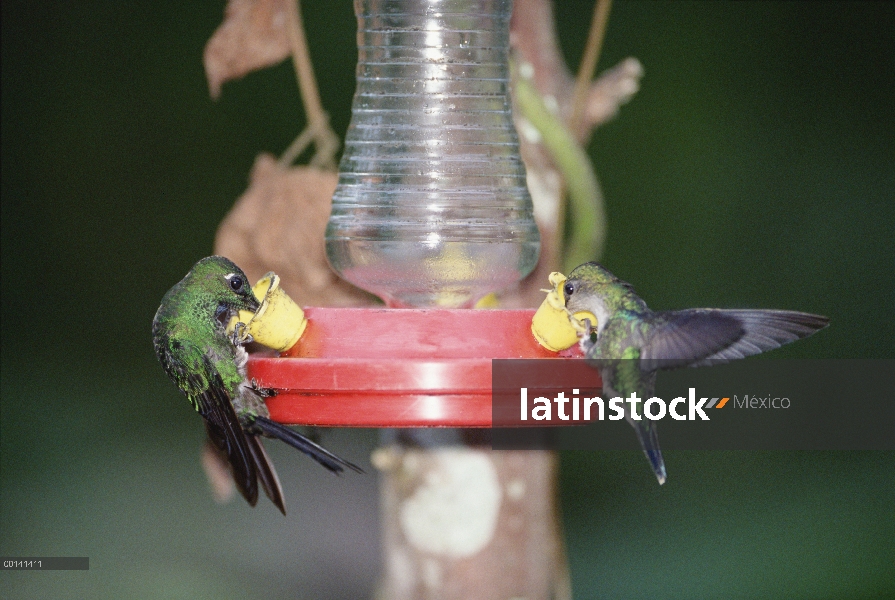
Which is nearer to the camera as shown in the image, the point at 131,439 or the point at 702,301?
the point at 702,301

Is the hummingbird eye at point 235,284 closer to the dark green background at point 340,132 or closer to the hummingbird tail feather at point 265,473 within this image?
the hummingbird tail feather at point 265,473

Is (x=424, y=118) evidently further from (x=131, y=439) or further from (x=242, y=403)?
(x=131, y=439)

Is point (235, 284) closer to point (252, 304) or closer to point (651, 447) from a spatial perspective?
point (252, 304)

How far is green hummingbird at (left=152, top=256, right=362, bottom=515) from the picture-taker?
2352 millimetres

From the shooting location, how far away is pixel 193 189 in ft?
17.4

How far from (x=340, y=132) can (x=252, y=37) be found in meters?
1.43

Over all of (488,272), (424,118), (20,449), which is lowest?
(20,449)

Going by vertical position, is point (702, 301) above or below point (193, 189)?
below

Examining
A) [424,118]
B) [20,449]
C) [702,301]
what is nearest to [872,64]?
[702,301]

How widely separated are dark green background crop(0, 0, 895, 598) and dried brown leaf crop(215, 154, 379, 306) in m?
1.55

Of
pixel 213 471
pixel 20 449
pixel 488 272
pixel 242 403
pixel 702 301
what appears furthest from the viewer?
pixel 20 449

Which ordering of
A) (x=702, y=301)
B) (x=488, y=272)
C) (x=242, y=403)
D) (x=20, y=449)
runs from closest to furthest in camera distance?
(x=242, y=403), (x=488, y=272), (x=702, y=301), (x=20, y=449)

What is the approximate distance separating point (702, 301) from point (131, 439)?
3.13 meters

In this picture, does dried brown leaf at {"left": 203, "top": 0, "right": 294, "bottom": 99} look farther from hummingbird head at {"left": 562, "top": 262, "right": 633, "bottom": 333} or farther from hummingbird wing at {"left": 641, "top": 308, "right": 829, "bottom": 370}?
hummingbird wing at {"left": 641, "top": 308, "right": 829, "bottom": 370}
